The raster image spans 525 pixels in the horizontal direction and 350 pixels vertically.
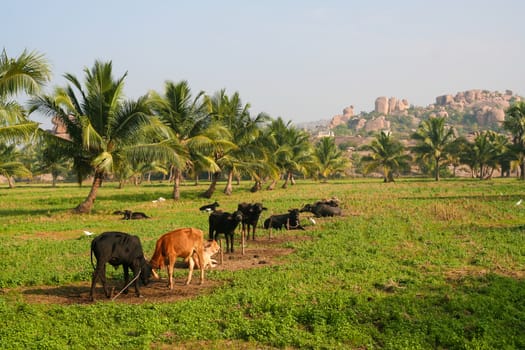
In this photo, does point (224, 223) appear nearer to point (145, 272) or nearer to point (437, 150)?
point (145, 272)

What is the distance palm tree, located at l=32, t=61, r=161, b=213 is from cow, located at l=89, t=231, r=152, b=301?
14.3 meters

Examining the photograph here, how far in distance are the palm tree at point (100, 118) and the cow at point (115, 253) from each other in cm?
1425

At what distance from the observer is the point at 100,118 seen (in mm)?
23359

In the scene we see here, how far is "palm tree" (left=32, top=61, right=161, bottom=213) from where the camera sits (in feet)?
74.4

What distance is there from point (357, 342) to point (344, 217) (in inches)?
552

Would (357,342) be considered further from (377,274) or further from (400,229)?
(400,229)

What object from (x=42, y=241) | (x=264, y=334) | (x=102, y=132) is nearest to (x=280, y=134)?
(x=102, y=132)

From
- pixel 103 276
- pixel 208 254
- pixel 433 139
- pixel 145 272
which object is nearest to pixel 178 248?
pixel 145 272

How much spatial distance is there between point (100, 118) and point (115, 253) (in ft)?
53.1

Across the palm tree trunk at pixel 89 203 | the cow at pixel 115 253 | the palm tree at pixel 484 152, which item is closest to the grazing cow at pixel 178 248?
the cow at pixel 115 253

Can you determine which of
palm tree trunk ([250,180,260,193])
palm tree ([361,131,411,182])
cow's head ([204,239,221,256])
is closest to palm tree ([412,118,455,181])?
palm tree ([361,131,411,182])

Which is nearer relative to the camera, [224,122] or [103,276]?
[103,276]

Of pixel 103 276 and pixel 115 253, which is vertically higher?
pixel 115 253

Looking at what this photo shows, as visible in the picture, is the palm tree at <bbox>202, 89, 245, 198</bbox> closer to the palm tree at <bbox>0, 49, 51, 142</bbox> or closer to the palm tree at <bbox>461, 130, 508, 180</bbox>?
the palm tree at <bbox>0, 49, 51, 142</bbox>
